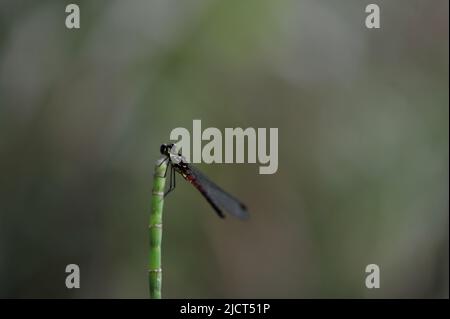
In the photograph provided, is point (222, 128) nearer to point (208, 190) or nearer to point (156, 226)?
point (208, 190)

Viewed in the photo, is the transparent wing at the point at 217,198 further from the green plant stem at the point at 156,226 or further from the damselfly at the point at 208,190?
the green plant stem at the point at 156,226

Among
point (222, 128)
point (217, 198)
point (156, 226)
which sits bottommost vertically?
point (156, 226)

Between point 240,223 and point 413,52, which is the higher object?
point 413,52

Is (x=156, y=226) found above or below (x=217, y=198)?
below

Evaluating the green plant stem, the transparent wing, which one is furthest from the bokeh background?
the green plant stem

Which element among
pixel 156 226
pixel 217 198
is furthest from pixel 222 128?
pixel 156 226

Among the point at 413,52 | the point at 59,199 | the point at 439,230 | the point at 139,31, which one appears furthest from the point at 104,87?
the point at 439,230

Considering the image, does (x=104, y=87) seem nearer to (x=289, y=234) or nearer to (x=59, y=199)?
(x=59, y=199)

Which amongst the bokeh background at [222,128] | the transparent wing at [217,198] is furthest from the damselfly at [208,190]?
the bokeh background at [222,128]
